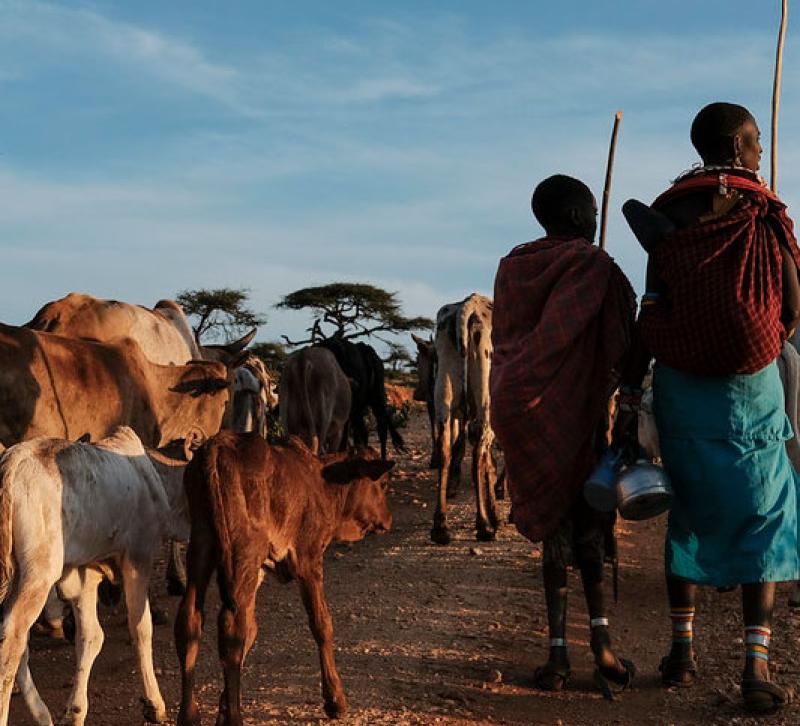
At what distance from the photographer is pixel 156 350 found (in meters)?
10.2

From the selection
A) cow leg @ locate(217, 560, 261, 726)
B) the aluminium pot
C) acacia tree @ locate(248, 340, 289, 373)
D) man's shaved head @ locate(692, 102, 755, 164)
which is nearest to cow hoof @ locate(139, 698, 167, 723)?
cow leg @ locate(217, 560, 261, 726)

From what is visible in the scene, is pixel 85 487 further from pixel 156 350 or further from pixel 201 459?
pixel 156 350

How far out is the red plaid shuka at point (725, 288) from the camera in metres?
5.02

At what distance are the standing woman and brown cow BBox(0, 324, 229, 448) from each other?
388 cm

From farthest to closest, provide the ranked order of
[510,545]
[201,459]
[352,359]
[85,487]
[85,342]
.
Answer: [352,359] → [510,545] → [85,342] → [85,487] → [201,459]

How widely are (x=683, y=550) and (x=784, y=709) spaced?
0.81 m

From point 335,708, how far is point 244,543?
0.84 meters

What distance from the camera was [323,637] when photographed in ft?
16.5

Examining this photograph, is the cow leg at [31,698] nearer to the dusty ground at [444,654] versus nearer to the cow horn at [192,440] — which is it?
the dusty ground at [444,654]

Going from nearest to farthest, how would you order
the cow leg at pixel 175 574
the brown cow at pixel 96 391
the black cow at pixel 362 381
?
1. the brown cow at pixel 96 391
2. the cow leg at pixel 175 574
3. the black cow at pixel 362 381

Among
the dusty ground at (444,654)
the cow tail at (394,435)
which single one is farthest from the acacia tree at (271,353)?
the dusty ground at (444,654)

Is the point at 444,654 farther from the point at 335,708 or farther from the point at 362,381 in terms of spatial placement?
the point at 362,381

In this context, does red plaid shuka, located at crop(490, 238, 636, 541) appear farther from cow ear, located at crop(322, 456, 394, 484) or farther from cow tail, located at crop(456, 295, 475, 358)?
cow tail, located at crop(456, 295, 475, 358)

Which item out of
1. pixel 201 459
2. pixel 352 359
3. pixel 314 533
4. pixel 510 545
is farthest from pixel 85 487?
pixel 352 359
